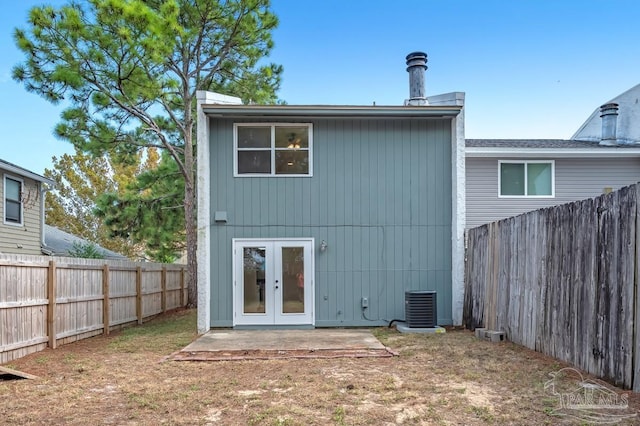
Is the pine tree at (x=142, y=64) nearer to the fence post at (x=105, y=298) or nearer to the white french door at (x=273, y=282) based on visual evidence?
the fence post at (x=105, y=298)

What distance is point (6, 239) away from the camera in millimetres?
13078

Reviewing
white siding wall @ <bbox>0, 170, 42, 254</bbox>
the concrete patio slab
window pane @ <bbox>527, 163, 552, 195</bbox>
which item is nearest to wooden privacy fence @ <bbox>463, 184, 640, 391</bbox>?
the concrete patio slab

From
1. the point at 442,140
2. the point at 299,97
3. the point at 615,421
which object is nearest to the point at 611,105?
the point at 442,140

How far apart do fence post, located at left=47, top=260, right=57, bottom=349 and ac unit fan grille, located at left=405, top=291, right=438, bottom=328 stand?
597cm

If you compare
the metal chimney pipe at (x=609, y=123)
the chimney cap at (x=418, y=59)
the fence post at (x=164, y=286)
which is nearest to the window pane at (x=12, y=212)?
the fence post at (x=164, y=286)

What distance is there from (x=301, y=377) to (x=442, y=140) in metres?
6.13

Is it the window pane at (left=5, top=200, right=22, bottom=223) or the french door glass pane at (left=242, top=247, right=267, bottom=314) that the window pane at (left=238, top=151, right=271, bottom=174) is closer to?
the french door glass pane at (left=242, top=247, right=267, bottom=314)

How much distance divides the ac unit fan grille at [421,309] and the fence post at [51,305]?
5973 millimetres

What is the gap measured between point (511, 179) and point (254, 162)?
757 cm

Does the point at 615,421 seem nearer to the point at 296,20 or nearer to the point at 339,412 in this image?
the point at 339,412

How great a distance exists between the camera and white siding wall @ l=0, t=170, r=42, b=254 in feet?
42.5

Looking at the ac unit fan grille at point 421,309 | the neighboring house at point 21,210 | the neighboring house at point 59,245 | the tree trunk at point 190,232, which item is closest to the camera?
the ac unit fan grille at point 421,309

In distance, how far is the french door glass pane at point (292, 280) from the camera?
941 cm

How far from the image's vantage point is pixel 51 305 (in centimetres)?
725
